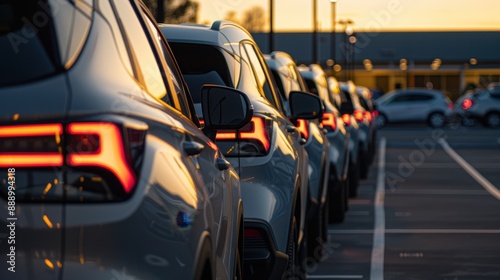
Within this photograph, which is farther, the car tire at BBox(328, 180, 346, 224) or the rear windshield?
the car tire at BBox(328, 180, 346, 224)

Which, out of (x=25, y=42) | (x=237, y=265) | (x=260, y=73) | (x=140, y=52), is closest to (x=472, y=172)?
(x=260, y=73)

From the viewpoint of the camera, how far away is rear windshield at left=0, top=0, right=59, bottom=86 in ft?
11.9

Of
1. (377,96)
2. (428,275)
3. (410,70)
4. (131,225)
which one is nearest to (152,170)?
(131,225)

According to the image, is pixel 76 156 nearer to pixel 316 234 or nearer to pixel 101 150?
pixel 101 150

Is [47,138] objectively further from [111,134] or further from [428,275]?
[428,275]

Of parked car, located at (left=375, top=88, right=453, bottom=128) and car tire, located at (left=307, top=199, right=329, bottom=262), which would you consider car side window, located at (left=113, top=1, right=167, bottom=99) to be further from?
parked car, located at (left=375, top=88, right=453, bottom=128)

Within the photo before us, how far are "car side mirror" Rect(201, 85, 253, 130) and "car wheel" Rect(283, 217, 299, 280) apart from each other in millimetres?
2483

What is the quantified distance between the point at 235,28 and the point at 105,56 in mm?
5118

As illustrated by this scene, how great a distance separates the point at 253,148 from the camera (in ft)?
26.2

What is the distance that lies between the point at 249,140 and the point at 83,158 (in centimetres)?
441

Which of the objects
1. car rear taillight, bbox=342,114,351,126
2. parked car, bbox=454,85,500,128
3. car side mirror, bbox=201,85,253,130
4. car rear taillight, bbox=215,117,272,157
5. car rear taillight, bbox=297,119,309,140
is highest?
car side mirror, bbox=201,85,253,130

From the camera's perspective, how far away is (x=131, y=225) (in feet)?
11.9

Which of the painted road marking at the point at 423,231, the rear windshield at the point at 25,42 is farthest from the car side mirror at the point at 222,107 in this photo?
the painted road marking at the point at 423,231

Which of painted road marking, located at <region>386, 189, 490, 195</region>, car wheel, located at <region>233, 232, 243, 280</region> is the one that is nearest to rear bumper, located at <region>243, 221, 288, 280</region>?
car wheel, located at <region>233, 232, 243, 280</region>
